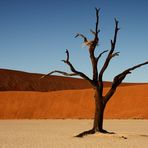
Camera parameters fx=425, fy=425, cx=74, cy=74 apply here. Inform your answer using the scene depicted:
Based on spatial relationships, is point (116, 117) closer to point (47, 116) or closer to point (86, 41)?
point (47, 116)

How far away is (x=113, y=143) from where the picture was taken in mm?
17391

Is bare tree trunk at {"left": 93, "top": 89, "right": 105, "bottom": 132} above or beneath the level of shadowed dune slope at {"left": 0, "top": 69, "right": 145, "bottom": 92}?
above

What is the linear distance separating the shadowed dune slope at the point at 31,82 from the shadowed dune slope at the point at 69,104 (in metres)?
32.1

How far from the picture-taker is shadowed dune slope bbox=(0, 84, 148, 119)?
159 ft

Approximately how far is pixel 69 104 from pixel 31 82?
46.0 meters

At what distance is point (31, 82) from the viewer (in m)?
99.4

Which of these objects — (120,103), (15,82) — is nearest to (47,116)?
(120,103)

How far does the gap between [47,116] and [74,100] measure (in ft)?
17.8

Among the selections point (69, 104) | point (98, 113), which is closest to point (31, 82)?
point (69, 104)

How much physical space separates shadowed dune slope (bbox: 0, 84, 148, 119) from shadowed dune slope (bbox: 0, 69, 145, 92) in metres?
32.1

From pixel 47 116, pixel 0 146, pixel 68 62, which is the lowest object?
pixel 47 116

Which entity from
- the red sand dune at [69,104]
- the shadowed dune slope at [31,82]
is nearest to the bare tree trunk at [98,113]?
the red sand dune at [69,104]

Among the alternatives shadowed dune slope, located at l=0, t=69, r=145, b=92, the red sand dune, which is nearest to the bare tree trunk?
the red sand dune

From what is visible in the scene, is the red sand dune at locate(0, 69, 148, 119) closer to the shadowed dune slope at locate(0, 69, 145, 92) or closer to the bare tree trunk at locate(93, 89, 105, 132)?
the bare tree trunk at locate(93, 89, 105, 132)
